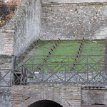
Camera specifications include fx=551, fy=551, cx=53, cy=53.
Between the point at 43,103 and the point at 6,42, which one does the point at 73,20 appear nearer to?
the point at 6,42

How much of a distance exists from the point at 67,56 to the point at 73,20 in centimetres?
511

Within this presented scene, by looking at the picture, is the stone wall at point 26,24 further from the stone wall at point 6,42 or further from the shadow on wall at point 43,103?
the shadow on wall at point 43,103

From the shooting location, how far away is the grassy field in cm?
2152

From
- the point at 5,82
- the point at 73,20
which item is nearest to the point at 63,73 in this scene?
the point at 5,82

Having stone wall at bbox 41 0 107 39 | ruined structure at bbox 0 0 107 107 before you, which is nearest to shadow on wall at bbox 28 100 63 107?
ruined structure at bbox 0 0 107 107

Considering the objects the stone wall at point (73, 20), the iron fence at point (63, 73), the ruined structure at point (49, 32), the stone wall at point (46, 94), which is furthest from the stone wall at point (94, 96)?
the stone wall at point (73, 20)

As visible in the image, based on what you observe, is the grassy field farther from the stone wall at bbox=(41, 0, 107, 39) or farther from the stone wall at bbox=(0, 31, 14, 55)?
the stone wall at bbox=(0, 31, 14, 55)

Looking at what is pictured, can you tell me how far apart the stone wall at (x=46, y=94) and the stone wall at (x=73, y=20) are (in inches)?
372

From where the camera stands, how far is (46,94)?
18922 millimetres

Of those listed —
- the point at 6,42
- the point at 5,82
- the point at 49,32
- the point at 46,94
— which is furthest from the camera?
the point at 49,32

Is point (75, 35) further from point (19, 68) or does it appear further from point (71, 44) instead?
point (19, 68)

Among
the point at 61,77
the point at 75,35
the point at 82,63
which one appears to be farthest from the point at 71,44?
the point at 61,77

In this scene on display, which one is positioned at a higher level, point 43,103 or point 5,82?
point 5,82

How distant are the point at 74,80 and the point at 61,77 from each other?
54 centimetres
